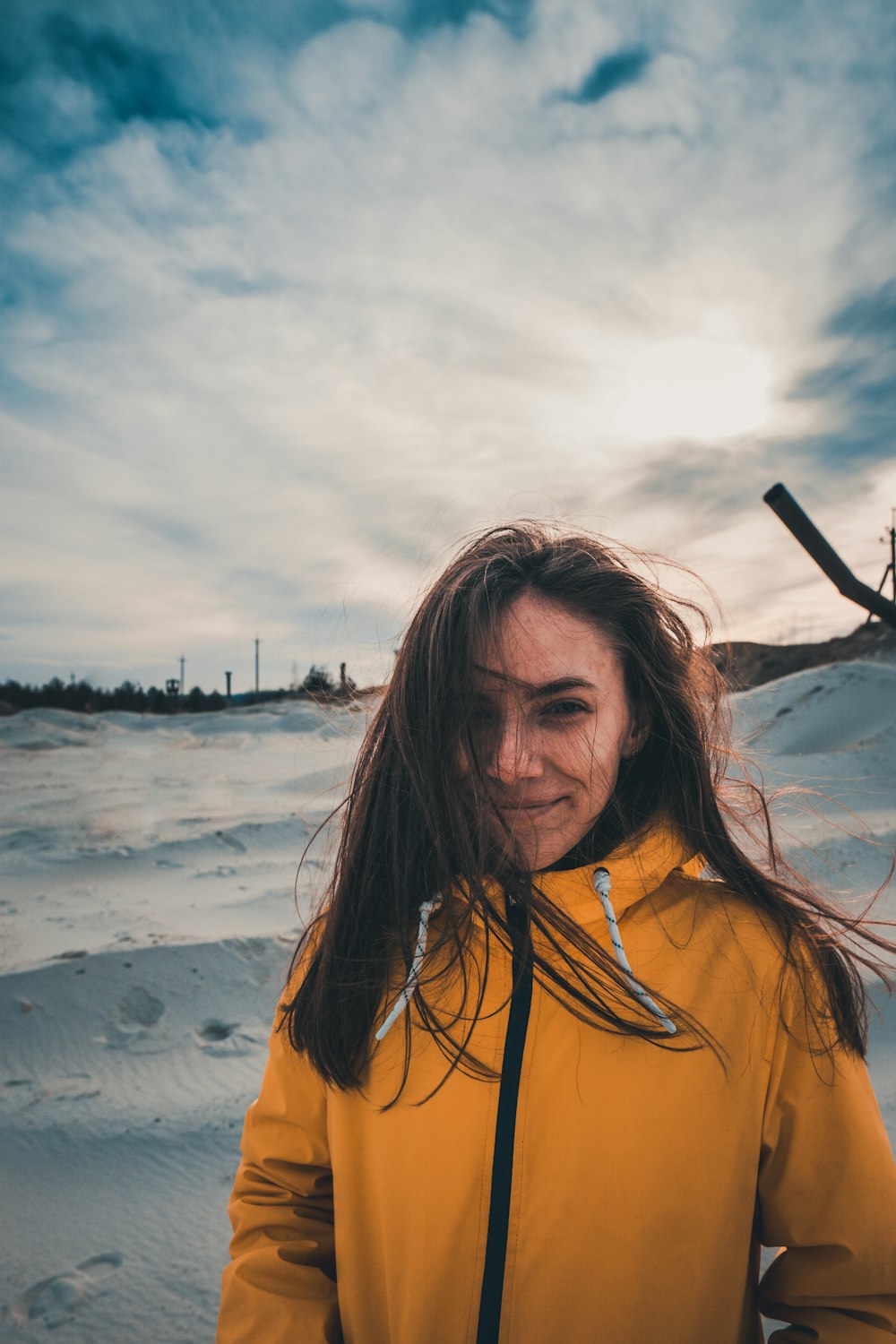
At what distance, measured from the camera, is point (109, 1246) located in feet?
6.48

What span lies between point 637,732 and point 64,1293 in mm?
2026

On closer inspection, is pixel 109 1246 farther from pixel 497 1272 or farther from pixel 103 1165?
pixel 497 1272

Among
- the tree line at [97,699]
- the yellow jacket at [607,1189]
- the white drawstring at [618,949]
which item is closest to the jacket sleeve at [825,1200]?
the yellow jacket at [607,1189]

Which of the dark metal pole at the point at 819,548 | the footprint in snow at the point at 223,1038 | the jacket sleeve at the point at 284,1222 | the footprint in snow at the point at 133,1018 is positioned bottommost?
the footprint in snow at the point at 223,1038

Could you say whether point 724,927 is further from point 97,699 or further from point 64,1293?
point 97,699

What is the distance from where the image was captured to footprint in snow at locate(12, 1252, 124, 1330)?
68.9 inches

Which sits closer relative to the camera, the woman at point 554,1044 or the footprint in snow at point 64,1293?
the woman at point 554,1044

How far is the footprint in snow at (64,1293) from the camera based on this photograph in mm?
1751

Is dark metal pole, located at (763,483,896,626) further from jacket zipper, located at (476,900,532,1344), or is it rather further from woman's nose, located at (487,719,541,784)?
jacket zipper, located at (476,900,532,1344)

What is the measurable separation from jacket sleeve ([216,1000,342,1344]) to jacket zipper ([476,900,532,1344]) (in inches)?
12.3

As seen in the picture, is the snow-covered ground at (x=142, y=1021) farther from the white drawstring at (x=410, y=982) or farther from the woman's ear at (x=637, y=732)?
the white drawstring at (x=410, y=982)

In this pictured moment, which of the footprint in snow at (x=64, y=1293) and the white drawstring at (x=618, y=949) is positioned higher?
the white drawstring at (x=618, y=949)

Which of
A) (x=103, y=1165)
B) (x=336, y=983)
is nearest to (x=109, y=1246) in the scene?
(x=103, y=1165)

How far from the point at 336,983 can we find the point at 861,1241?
0.85m
